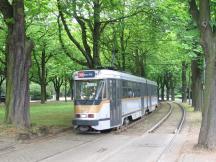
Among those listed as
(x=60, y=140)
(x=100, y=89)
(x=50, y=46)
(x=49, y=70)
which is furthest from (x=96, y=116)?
(x=49, y=70)

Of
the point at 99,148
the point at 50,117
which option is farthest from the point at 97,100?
the point at 50,117

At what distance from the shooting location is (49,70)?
67.5m

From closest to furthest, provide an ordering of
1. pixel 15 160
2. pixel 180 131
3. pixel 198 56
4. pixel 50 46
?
pixel 15 160 → pixel 180 131 → pixel 198 56 → pixel 50 46

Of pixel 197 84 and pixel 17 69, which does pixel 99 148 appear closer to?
pixel 17 69

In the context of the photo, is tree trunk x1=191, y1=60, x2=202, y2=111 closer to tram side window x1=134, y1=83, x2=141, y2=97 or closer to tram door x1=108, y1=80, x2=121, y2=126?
tram side window x1=134, y1=83, x2=141, y2=97

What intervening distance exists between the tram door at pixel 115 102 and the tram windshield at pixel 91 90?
63 cm

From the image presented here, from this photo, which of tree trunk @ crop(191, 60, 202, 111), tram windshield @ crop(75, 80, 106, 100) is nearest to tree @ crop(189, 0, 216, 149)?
tram windshield @ crop(75, 80, 106, 100)

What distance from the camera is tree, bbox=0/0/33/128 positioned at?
2019 cm

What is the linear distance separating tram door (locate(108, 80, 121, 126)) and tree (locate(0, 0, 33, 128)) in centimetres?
432

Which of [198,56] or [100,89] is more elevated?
[198,56]

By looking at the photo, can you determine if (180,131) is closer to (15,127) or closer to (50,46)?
(15,127)

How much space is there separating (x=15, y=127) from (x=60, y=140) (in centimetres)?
221

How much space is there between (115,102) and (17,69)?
18.0ft

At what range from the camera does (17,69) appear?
20.3m
